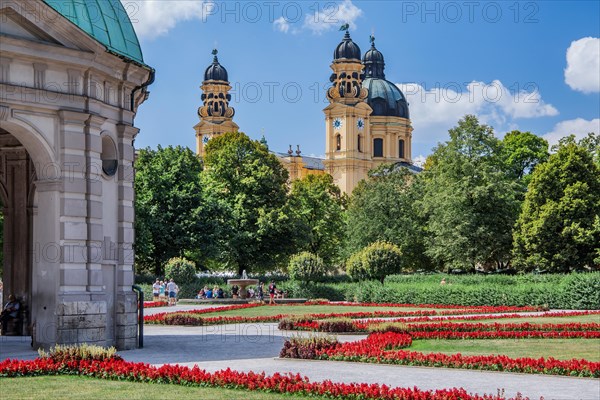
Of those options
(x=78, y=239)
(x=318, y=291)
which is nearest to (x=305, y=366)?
(x=78, y=239)

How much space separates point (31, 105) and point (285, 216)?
43.7 meters

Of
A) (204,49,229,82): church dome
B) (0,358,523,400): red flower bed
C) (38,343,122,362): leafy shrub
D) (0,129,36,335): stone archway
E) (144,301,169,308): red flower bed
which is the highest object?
(204,49,229,82): church dome

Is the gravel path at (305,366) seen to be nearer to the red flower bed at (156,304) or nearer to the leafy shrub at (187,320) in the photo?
the leafy shrub at (187,320)

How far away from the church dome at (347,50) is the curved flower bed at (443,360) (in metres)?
104

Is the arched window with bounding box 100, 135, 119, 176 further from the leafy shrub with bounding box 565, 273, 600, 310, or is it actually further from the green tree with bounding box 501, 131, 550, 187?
the green tree with bounding box 501, 131, 550, 187

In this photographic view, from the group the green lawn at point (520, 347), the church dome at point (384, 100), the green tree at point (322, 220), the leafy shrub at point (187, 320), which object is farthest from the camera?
the church dome at point (384, 100)

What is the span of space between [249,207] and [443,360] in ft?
151

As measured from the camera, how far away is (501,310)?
38.7 metres

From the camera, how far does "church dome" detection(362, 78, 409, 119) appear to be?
13338 cm

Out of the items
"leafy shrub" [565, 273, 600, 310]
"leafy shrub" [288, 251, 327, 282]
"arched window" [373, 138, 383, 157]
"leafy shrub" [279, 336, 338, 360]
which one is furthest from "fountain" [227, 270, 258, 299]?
"arched window" [373, 138, 383, 157]

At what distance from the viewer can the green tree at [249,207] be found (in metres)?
61.1

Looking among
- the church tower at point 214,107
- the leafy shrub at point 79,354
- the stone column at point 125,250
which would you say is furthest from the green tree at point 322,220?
the leafy shrub at point 79,354

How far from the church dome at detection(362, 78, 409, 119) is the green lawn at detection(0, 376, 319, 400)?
394 ft

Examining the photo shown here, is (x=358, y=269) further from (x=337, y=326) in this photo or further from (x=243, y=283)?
(x=337, y=326)
